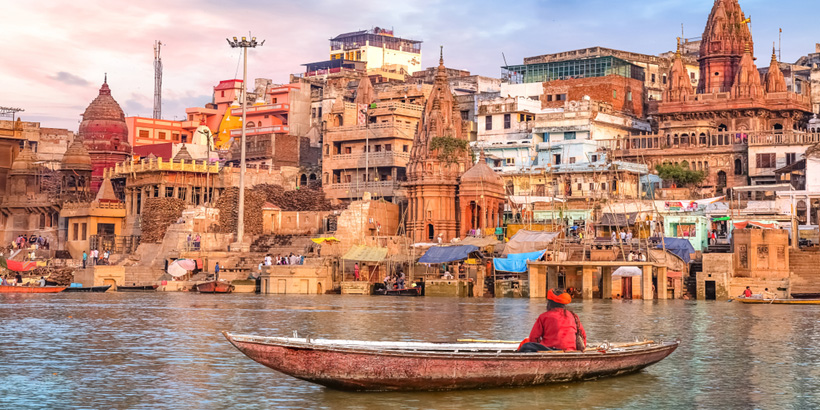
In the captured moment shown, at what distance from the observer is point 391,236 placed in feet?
206

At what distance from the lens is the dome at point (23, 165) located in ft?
255

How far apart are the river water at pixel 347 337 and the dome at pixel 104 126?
1375 inches

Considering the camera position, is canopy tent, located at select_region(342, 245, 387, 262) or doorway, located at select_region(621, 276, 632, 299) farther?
canopy tent, located at select_region(342, 245, 387, 262)

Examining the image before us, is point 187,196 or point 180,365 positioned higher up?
point 187,196

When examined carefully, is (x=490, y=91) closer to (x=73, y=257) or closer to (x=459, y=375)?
(x=73, y=257)

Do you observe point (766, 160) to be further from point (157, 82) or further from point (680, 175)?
point (157, 82)

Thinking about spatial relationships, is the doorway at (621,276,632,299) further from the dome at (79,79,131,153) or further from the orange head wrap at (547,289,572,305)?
the dome at (79,79,131,153)

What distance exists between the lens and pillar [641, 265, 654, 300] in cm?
5062

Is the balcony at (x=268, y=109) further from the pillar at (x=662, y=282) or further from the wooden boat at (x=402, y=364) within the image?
the wooden boat at (x=402, y=364)

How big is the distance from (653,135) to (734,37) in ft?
28.4

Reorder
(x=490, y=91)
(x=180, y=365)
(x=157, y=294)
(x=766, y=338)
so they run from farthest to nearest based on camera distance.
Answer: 1. (x=490, y=91)
2. (x=157, y=294)
3. (x=766, y=338)
4. (x=180, y=365)

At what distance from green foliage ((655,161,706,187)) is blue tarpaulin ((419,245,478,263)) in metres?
14.2

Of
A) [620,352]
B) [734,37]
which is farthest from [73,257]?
[620,352]

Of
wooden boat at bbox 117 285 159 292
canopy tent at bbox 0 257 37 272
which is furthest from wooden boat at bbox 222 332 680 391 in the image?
canopy tent at bbox 0 257 37 272
